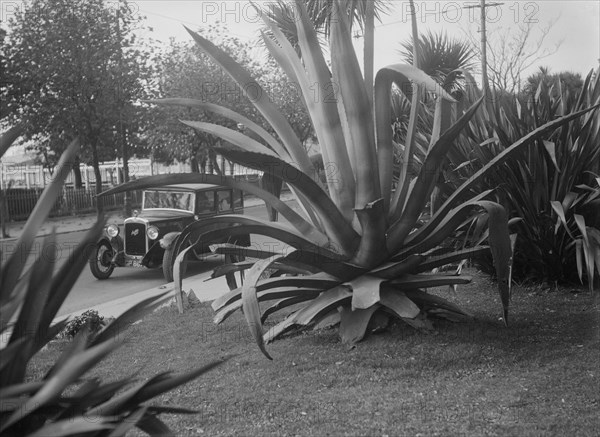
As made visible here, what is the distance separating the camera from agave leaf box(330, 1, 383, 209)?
4.73 m

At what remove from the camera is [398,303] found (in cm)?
473

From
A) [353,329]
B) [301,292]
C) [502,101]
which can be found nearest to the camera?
[353,329]

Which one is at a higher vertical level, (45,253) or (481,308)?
(45,253)

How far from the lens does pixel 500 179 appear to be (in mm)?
5977

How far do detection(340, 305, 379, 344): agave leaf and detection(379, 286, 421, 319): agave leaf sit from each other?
12 centimetres

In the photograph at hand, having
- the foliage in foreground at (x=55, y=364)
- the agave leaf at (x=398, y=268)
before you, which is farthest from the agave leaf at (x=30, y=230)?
the agave leaf at (x=398, y=268)

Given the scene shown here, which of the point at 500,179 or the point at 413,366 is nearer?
the point at 413,366

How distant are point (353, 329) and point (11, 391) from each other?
3.39 m

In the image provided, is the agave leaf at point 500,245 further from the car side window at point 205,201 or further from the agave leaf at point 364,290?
the car side window at point 205,201

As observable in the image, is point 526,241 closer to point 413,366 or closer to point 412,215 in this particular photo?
point 412,215

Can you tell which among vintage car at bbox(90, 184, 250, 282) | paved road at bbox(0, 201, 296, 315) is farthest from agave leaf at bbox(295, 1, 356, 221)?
vintage car at bbox(90, 184, 250, 282)

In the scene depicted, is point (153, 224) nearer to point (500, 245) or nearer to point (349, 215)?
point (349, 215)

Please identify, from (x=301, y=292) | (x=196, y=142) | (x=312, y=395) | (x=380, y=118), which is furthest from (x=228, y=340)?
(x=196, y=142)

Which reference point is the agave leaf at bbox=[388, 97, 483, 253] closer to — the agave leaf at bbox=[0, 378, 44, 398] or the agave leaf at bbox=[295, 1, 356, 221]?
the agave leaf at bbox=[295, 1, 356, 221]
